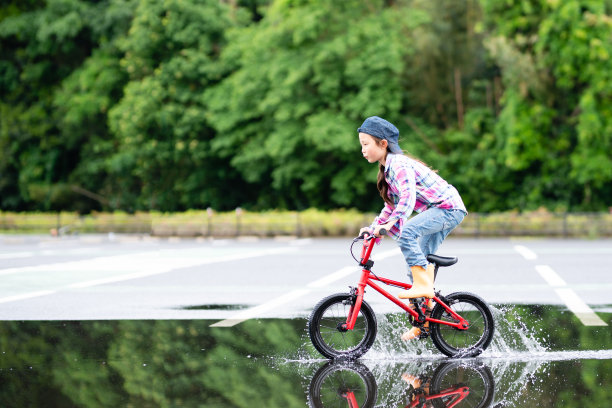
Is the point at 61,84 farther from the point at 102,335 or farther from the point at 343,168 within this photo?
the point at 102,335

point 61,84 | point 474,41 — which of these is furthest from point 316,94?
point 61,84

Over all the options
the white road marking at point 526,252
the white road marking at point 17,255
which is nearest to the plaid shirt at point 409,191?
the white road marking at point 526,252

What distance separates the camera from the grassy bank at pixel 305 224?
32.1 metres

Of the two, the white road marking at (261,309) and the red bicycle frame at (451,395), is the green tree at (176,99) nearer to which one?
the white road marking at (261,309)

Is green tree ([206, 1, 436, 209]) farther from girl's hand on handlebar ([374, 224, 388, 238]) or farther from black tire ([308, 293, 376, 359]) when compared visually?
girl's hand on handlebar ([374, 224, 388, 238])

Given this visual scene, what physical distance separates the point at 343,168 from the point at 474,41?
8461mm

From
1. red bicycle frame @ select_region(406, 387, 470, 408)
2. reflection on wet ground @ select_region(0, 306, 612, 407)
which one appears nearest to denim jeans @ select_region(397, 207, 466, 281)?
reflection on wet ground @ select_region(0, 306, 612, 407)

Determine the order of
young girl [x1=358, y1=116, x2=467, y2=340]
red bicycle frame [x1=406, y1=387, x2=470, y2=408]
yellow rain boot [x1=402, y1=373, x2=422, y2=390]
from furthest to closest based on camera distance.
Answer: young girl [x1=358, y1=116, x2=467, y2=340]
yellow rain boot [x1=402, y1=373, x2=422, y2=390]
red bicycle frame [x1=406, y1=387, x2=470, y2=408]

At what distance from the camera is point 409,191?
278 inches

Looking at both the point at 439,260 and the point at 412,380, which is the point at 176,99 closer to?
the point at 439,260

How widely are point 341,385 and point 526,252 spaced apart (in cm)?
1721

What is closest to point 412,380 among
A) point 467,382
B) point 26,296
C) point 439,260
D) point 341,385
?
point 467,382

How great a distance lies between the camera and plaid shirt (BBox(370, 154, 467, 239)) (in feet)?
23.2

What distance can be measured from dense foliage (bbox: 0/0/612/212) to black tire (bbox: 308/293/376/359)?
3001 centimetres
